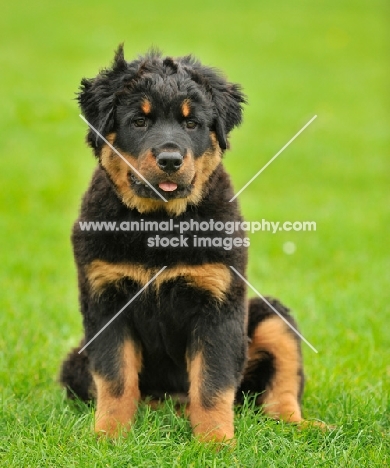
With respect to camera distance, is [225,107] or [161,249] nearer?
[161,249]

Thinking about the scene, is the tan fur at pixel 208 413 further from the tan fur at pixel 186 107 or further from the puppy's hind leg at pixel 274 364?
the tan fur at pixel 186 107

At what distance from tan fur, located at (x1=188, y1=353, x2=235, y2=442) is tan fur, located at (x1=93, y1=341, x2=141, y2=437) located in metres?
0.29

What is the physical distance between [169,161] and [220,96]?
1.91 ft

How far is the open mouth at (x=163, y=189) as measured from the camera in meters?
3.49

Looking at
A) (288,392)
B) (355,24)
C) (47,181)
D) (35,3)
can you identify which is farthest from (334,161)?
(35,3)

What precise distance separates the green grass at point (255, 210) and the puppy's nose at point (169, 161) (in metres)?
1.08

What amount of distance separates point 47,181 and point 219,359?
268 inches

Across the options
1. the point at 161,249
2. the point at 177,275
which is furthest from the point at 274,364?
the point at 161,249

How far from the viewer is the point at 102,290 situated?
357cm

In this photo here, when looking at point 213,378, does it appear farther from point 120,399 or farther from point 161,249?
point 161,249

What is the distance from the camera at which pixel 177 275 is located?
11.5 ft

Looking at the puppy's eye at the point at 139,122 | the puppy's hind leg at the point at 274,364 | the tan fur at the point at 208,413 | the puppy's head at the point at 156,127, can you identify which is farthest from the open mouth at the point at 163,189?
the puppy's hind leg at the point at 274,364

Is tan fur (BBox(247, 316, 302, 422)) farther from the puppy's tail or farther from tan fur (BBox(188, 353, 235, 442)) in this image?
the puppy's tail

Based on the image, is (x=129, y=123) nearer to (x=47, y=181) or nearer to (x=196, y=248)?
(x=196, y=248)
